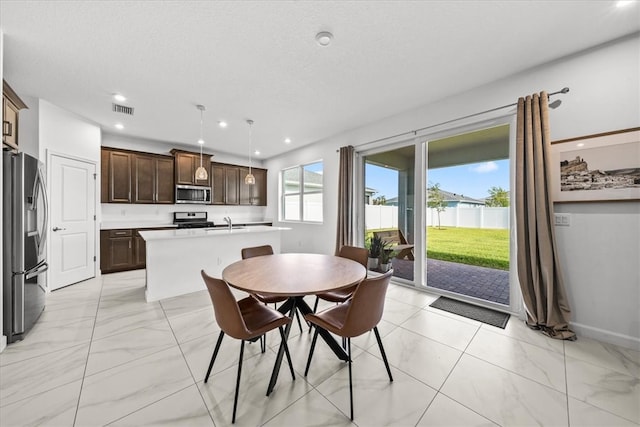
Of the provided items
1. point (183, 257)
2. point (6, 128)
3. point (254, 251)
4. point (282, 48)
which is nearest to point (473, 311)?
point (254, 251)

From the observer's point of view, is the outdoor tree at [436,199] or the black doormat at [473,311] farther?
the outdoor tree at [436,199]

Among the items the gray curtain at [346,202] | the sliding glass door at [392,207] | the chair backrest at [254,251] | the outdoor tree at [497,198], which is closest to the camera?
the chair backrest at [254,251]

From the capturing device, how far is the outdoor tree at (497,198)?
298 cm

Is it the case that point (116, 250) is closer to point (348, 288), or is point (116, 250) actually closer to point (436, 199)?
point (348, 288)

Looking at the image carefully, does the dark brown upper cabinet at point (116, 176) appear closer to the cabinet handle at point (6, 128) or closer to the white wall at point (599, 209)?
→ the cabinet handle at point (6, 128)

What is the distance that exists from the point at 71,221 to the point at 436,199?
572 centimetres

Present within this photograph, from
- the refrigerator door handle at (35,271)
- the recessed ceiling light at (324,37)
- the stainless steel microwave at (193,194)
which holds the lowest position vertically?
the refrigerator door handle at (35,271)

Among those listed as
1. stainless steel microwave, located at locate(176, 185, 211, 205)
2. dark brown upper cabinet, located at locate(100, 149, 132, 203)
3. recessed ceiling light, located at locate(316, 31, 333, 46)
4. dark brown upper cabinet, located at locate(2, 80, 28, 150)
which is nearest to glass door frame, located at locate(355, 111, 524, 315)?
recessed ceiling light, located at locate(316, 31, 333, 46)

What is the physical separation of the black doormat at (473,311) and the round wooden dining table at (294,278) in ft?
5.39

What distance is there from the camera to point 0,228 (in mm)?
2158

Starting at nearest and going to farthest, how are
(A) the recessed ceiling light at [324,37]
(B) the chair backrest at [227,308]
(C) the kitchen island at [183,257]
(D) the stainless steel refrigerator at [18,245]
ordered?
(B) the chair backrest at [227,308] < (A) the recessed ceiling light at [324,37] < (D) the stainless steel refrigerator at [18,245] < (C) the kitchen island at [183,257]

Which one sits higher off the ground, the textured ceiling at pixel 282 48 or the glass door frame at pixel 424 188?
the textured ceiling at pixel 282 48

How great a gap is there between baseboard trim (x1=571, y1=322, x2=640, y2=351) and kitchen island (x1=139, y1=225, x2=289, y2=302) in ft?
13.6

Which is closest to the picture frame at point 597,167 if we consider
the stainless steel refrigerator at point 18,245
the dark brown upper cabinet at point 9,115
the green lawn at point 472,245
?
the green lawn at point 472,245
